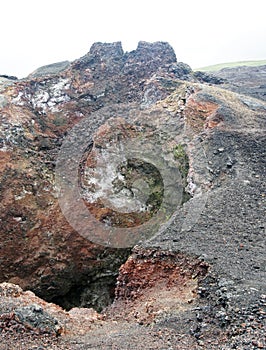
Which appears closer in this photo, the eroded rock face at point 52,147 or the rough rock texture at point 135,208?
the rough rock texture at point 135,208

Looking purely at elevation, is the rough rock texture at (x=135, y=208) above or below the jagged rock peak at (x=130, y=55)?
below

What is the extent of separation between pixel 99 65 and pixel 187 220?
15.0 m

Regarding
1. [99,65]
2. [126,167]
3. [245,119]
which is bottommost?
[126,167]

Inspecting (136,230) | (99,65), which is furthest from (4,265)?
(99,65)

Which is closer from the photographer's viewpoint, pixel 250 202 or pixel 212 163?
pixel 250 202

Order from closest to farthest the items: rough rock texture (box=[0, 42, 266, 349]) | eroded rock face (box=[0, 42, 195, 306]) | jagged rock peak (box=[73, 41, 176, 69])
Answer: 1. rough rock texture (box=[0, 42, 266, 349])
2. eroded rock face (box=[0, 42, 195, 306])
3. jagged rock peak (box=[73, 41, 176, 69])

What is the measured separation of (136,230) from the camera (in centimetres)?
1580

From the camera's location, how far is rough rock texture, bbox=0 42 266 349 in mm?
7781

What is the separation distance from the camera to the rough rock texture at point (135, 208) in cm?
778

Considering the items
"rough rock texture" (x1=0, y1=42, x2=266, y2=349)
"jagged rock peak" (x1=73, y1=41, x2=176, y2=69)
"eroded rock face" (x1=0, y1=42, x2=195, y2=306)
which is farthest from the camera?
"jagged rock peak" (x1=73, y1=41, x2=176, y2=69)

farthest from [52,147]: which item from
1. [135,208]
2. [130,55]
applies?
[130,55]

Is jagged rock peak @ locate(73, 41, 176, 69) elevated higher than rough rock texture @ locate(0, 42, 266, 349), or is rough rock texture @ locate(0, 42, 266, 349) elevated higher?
jagged rock peak @ locate(73, 41, 176, 69)

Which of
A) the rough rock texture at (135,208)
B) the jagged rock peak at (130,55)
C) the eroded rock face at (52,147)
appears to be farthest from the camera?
the jagged rock peak at (130,55)

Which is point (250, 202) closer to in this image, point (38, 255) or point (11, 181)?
point (38, 255)
